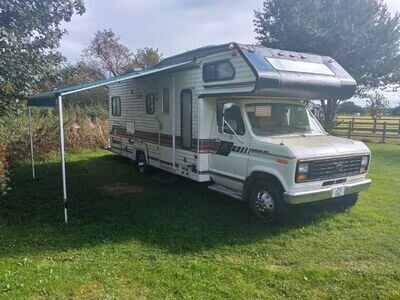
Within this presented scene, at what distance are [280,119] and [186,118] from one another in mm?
1960

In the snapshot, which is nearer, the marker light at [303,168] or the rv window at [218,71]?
the marker light at [303,168]

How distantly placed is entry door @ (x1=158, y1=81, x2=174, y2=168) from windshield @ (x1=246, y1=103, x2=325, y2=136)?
2306 mm

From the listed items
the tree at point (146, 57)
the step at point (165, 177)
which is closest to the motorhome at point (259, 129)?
the step at point (165, 177)

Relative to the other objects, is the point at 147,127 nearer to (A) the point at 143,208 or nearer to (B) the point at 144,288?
(A) the point at 143,208

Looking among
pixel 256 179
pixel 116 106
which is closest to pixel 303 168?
pixel 256 179

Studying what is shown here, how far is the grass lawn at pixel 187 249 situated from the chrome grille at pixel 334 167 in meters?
0.84

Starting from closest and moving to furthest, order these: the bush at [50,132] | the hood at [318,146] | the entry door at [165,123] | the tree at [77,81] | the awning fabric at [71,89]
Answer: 1. the hood at [318,146]
2. the awning fabric at [71,89]
3. the tree at [77,81]
4. the entry door at [165,123]
5. the bush at [50,132]

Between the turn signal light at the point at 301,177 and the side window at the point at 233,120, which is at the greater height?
the side window at the point at 233,120

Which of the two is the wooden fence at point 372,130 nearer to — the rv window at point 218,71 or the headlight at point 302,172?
the rv window at point 218,71

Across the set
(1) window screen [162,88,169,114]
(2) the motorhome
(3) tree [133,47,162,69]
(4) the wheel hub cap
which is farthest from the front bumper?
(3) tree [133,47,162,69]

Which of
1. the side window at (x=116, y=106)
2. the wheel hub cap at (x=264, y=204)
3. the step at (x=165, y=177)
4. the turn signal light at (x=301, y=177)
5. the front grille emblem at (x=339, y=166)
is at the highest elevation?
the side window at (x=116, y=106)

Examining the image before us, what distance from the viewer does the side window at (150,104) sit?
345 inches

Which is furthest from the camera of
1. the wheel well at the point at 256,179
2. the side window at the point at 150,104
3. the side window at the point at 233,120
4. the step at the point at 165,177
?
the side window at the point at 150,104

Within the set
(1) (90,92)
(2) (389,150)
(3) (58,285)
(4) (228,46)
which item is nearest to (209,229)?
(3) (58,285)
